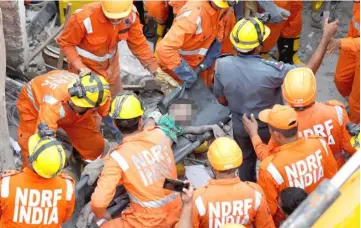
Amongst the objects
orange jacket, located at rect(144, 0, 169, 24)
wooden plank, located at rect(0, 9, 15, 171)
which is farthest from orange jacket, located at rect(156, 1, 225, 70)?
wooden plank, located at rect(0, 9, 15, 171)

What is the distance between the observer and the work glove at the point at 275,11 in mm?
6688

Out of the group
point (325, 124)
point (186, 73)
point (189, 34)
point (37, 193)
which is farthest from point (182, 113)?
point (37, 193)

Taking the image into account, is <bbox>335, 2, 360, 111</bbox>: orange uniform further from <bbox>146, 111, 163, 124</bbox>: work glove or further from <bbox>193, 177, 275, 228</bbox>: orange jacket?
<bbox>193, 177, 275, 228</bbox>: orange jacket

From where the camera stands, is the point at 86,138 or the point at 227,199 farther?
the point at 86,138

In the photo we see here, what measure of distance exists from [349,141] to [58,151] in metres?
2.20

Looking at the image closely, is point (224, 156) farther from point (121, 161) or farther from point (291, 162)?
point (121, 161)

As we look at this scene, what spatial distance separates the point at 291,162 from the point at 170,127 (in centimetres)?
109

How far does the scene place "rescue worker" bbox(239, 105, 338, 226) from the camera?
4.16 m

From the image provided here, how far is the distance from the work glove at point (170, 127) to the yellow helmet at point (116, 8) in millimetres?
1218

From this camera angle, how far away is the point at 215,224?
13.0 feet

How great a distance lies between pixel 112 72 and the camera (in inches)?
249

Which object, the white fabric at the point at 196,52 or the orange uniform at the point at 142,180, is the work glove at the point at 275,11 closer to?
the white fabric at the point at 196,52

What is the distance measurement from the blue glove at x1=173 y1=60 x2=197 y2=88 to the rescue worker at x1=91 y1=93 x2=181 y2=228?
1.22m

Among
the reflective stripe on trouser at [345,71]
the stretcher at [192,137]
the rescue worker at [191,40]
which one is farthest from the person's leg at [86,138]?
the reflective stripe on trouser at [345,71]
